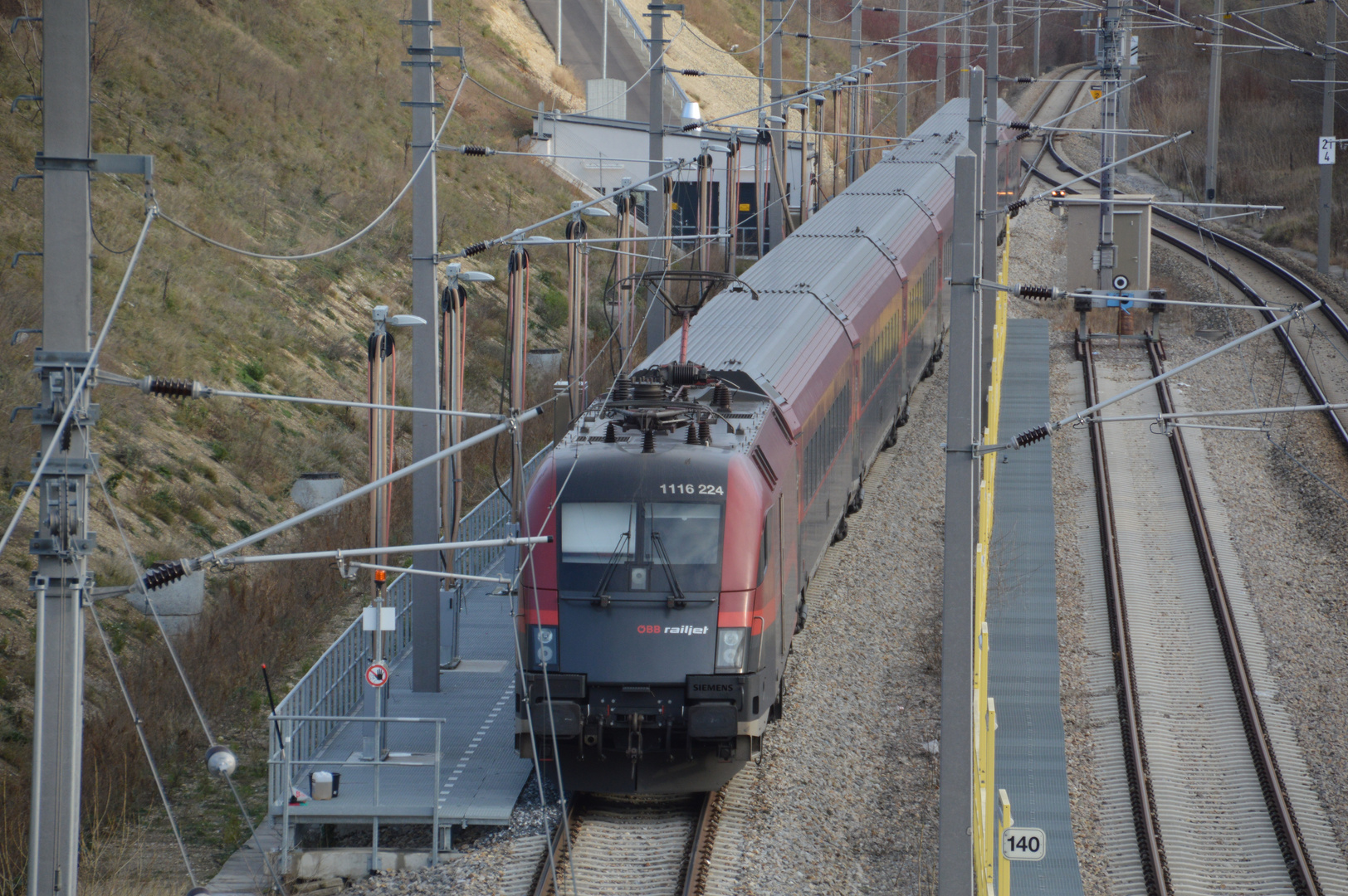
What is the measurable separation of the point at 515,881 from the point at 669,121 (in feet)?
178

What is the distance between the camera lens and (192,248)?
3003 cm

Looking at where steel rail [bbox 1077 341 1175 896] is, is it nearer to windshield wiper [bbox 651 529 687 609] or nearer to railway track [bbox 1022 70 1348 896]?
railway track [bbox 1022 70 1348 896]

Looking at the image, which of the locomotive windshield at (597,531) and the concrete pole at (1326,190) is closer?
the locomotive windshield at (597,531)

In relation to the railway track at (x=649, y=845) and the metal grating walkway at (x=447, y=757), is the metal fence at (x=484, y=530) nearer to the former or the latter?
the metal grating walkway at (x=447, y=757)

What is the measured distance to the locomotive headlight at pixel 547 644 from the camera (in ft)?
44.3

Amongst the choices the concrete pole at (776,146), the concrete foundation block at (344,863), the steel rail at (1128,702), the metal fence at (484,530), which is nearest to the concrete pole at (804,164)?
the concrete pole at (776,146)

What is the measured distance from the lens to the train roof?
693 inches

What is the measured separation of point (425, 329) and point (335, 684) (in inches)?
161

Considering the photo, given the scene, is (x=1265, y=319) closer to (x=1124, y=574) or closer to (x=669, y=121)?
(x=1124, y=574)

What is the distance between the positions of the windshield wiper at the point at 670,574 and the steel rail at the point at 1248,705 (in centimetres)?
650

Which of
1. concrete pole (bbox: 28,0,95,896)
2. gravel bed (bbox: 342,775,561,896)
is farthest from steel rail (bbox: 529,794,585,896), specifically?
concrete pole (bbox: 28,0,95,896)

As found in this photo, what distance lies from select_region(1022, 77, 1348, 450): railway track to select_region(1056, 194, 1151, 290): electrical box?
1606 mm

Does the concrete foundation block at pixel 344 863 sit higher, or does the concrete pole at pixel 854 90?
the concrete pole at pixel 854 90

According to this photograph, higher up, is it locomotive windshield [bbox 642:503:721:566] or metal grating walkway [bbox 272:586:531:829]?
locomotive windshield [bbox 642:503:721:566]
